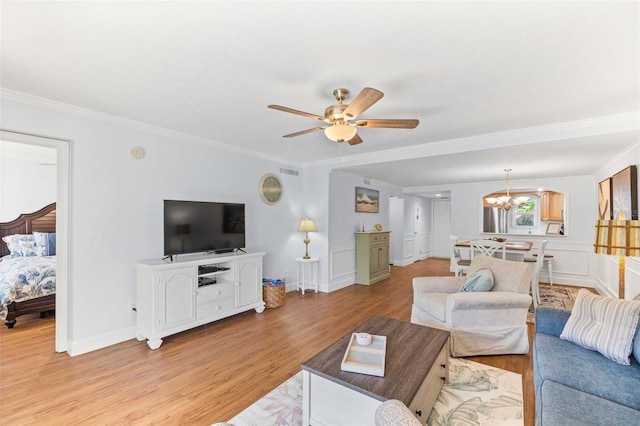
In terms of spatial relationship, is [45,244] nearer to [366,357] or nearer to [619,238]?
[366,357]

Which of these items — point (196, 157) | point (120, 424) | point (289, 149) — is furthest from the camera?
point (289, 149)

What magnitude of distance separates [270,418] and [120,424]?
0.96 metres

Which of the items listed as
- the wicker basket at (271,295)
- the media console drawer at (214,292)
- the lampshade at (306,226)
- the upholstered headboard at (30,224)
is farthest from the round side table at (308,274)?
the upholstered headboard at (30,224)

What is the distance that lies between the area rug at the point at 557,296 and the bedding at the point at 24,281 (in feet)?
20.5

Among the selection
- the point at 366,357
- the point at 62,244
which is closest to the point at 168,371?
the point at 62,244

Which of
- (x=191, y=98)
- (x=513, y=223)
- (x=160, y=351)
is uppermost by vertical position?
(x=191, y=98)

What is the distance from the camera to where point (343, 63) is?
2.00 m

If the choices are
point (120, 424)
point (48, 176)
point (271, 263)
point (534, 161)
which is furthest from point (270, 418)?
point (48, 176)

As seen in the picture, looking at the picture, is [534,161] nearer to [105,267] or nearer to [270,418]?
[270,418]

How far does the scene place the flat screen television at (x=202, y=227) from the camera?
336 cm

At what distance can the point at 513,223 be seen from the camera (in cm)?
692

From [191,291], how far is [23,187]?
429 cm

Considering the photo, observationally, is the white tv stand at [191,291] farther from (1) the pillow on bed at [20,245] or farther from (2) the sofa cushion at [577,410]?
(2) the sofa cushion at [577,410]

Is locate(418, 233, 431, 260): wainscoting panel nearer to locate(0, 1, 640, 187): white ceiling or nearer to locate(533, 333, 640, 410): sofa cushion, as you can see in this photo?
locate(0, 1, 640, 187): white ceiling
